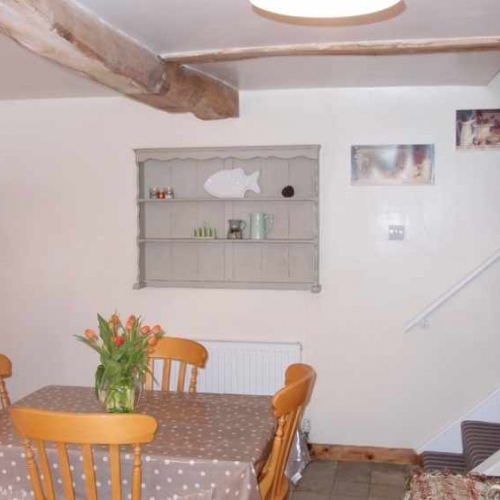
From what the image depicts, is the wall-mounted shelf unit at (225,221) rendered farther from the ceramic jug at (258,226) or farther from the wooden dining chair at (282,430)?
the wooden dining chair at (282,430)

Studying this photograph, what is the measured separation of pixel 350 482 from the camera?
3.84 m

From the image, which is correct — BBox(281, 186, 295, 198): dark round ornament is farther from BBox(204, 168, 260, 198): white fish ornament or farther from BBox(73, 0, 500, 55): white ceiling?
BBox(73, 0, 500, 55): white ceiling

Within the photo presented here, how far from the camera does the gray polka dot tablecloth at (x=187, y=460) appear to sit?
2270mm

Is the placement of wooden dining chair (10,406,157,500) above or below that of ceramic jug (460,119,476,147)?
below

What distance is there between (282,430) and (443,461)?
1.44 metres

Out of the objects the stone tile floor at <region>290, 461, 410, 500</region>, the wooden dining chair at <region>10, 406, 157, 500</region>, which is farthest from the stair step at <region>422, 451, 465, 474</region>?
the wooden dining chair at <region>10, 406, 157, 500</region>

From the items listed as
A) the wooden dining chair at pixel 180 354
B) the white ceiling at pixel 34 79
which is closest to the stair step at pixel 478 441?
the wooden dining chair at pixel 180 354

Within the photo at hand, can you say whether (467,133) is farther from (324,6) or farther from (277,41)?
(324,6)

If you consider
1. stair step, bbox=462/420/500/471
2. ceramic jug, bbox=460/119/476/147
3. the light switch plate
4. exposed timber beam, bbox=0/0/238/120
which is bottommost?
stair step, bbox=462/420/500/471

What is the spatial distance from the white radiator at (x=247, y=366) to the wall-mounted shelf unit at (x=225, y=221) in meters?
0.37

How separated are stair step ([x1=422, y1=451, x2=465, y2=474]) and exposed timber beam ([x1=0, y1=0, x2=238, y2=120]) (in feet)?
7.25

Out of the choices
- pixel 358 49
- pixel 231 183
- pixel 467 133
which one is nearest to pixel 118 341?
pixel 358 49

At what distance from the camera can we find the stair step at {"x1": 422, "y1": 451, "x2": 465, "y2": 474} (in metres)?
3.48

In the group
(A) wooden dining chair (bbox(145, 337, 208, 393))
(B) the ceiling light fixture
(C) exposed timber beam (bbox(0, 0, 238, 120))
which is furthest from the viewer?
(A) wooden dining chair (bbox(145, 337, 208, 393))
